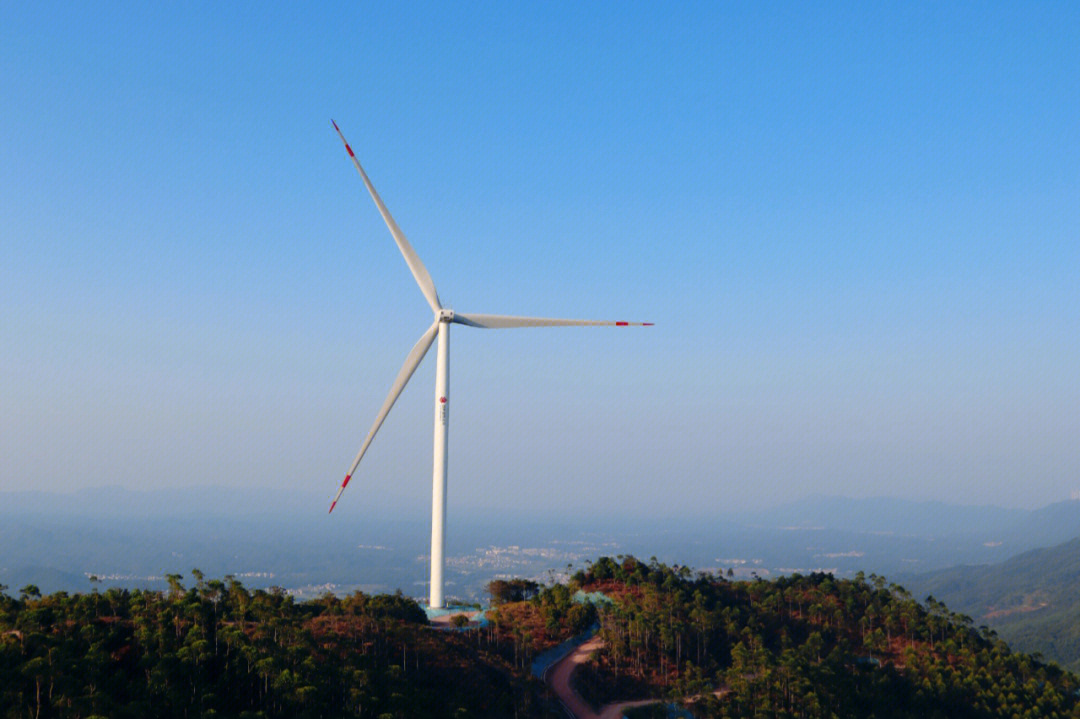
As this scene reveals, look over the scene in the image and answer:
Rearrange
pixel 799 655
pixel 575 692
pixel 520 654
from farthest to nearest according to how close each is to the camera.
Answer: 1. pixel 799 655
2. pixel 520 654
3. pixel 575 692

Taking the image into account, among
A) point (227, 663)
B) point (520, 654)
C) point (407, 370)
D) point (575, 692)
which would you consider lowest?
point (575, 692)

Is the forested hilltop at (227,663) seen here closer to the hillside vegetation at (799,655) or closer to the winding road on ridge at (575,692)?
the winding road on ridge at (575,692)

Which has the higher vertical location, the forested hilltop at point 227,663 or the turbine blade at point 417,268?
the turbine blade at point 417,268

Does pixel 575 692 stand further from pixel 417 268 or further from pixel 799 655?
pixel 417 268

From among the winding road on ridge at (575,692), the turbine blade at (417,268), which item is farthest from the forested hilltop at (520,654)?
the turbine blade at (417,268)

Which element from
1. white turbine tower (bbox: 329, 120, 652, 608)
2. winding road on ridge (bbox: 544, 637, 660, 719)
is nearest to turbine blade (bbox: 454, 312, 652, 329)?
white turbine tower (bbox: 329, 120, 652, 608)

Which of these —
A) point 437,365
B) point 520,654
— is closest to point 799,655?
point 520,654
